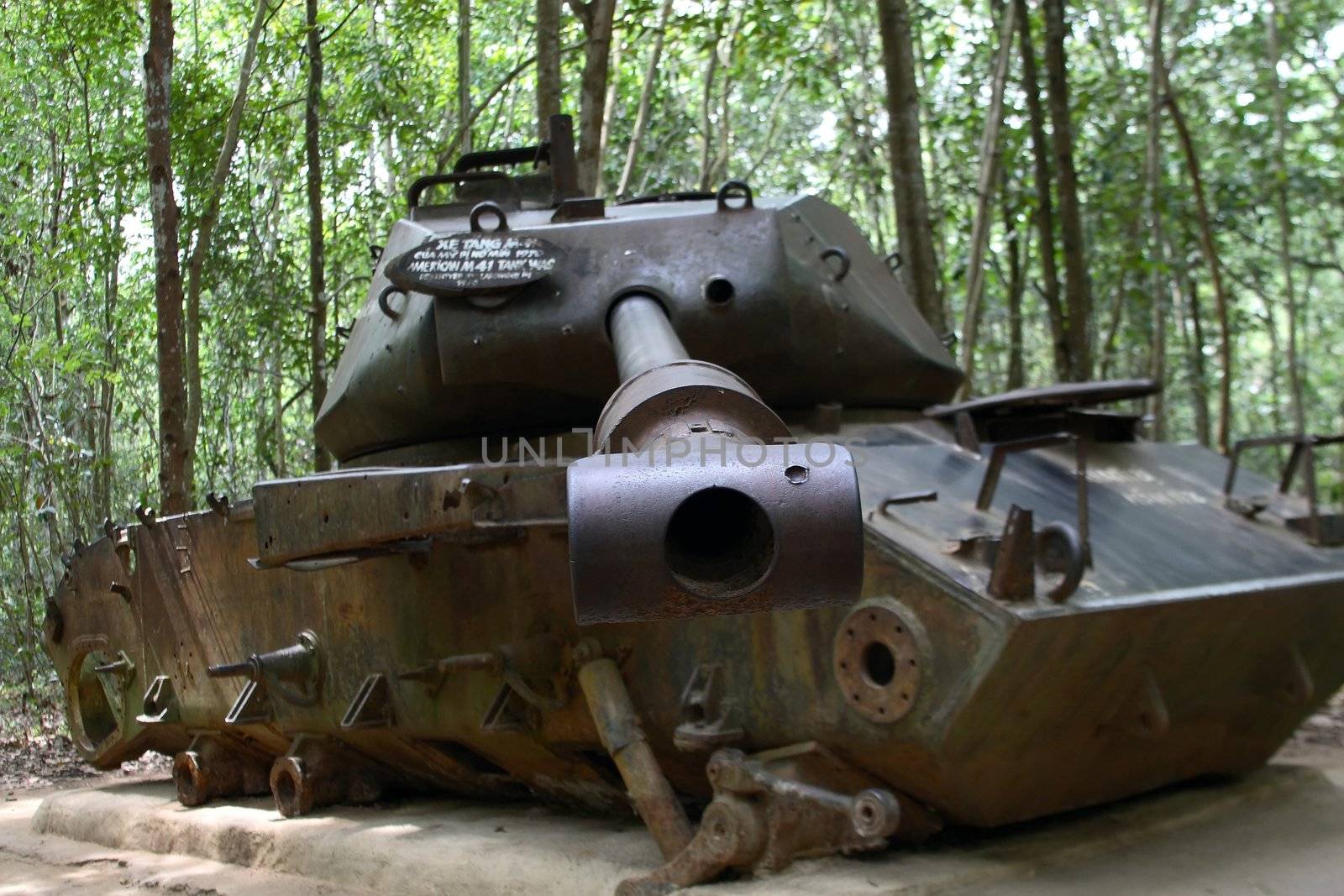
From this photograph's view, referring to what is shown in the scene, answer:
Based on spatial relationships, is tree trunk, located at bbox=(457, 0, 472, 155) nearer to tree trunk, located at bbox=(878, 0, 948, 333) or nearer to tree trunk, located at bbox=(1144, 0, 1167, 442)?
tree trunk, located at bbox=(878, 0, 948, 333)

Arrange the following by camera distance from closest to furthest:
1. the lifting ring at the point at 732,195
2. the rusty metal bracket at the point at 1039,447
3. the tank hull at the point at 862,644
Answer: the tank hull at the point at 862,644 < the rusty metal bracket at the point at 1039,447 < the lifting ring at the point at 732,195

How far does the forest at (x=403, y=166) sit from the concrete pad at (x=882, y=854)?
2652mm

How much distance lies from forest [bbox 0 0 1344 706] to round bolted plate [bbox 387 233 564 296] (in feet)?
10.7

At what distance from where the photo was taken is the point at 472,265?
4.54 metres

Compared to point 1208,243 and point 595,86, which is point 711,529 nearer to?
point 595,86

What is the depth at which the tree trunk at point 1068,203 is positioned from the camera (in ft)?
30.6

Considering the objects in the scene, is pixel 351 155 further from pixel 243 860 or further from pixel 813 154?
pixel 243 860

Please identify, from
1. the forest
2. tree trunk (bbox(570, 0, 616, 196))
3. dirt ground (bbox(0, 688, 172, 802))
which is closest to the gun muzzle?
the forest

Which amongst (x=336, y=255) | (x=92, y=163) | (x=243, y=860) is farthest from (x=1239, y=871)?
(x=336, y=255)

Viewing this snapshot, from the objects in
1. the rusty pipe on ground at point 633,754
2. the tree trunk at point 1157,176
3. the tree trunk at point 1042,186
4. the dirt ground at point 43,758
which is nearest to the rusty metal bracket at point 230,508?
the rusty pipe on ground at point 633,754

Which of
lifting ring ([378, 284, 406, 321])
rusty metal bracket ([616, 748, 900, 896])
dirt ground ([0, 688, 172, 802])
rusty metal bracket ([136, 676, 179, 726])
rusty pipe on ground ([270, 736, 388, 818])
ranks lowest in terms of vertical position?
dirt ground ([0, 688, 172, 802])

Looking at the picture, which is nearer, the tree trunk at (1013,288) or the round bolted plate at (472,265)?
the round bolted plate at (472,265)

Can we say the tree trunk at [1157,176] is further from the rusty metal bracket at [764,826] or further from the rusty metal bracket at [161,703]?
the rusty metal bracket at [764,826]

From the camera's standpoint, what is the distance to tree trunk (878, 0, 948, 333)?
809 cm
